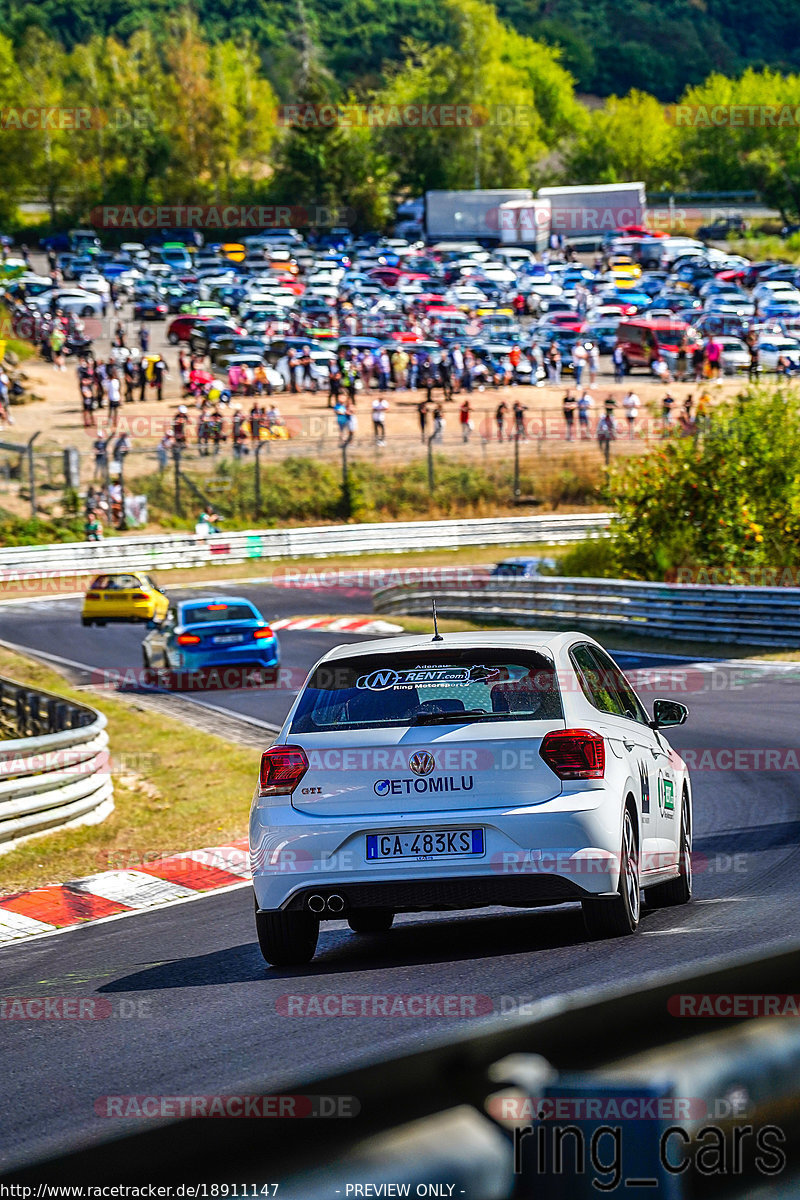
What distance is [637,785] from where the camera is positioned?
24.2ft

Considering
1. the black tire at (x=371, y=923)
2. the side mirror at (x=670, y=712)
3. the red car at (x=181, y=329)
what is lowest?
the black tire at (x=371, y=923)

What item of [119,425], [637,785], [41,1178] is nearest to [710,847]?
[637,785]

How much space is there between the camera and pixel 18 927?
9.66 metres

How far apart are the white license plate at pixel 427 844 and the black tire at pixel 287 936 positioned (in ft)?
1.80

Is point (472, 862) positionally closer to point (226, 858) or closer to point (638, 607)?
point (226, 858)

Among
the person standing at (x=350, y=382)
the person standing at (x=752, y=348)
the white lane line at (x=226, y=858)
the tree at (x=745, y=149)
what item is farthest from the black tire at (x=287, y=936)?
the tree at (x=745, y=149)

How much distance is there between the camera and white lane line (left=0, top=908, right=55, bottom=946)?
30.8 ft

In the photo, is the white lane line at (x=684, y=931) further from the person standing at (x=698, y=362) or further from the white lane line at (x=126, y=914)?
the person standing at (x=698, y=362)

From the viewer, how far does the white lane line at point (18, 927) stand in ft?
30.8

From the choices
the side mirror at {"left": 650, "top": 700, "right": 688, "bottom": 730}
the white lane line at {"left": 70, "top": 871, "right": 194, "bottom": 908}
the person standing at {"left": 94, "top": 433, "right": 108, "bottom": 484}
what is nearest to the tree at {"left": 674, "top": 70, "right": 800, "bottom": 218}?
the person standing at {"left": 94, "top": 433, "right": 108, "bottom": 484}

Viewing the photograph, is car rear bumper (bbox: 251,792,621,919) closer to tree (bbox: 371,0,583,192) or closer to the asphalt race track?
the asphalt race track

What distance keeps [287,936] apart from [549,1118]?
5.32m

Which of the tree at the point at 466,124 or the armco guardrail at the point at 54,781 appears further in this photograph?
the tree at the point at 466,124

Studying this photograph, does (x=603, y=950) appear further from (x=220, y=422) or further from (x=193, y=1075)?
(x=220, y=422)
